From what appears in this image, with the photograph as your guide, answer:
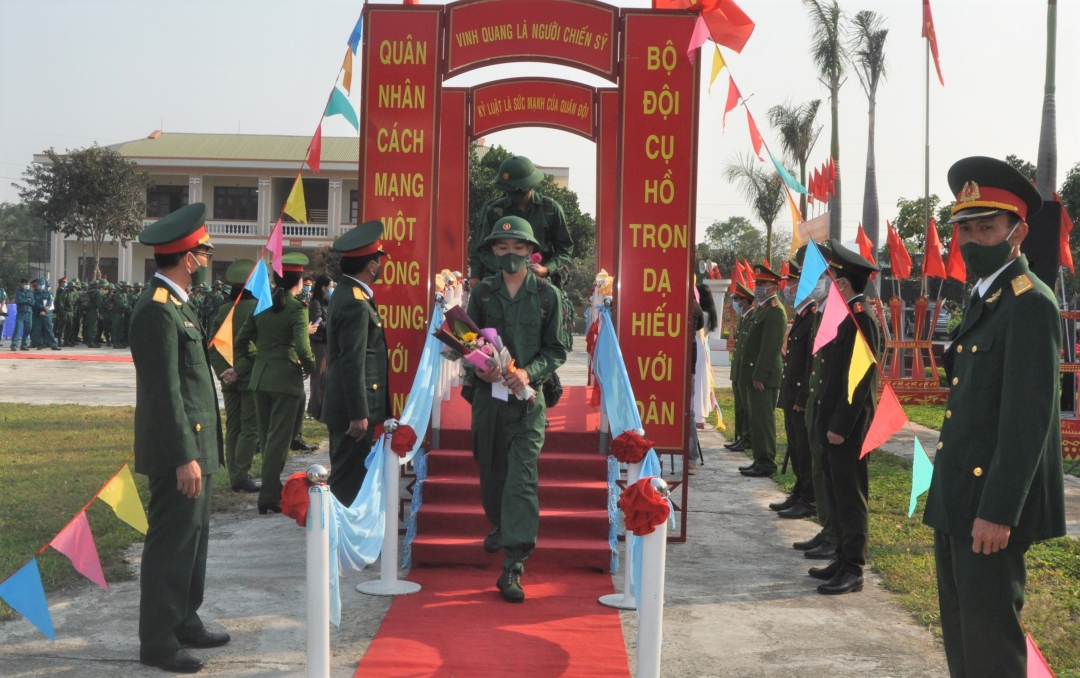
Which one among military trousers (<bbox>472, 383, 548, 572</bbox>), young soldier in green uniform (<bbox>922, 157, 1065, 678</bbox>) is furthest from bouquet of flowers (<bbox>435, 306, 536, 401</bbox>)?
young soldier in green uniform (<bbox>922, 157, 1065, 678</bbox>)

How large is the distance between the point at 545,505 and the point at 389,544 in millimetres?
1302

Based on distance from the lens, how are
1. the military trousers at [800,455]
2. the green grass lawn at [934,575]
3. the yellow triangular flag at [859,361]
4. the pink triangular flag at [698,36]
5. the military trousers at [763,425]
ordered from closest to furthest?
the green grass lawn at [934,575] → the yellow triangular flag at [859,361] → the pink triangular flag at [698,36] → the military trousers at [800,455] → the military trousers at [763,425]

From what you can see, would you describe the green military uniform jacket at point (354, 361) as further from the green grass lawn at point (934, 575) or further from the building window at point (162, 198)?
the building window at point (162, 198)

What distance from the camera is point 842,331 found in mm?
5996

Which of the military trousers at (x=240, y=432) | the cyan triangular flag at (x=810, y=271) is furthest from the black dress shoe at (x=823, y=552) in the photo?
the military trousers at (x=240, y=432)

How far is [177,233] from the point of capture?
440 centimetres

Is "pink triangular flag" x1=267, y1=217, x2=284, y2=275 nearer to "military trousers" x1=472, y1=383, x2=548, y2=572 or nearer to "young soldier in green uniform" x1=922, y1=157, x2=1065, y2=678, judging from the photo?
"military trousers" x1=472, y1=383, x2=548, y2=572

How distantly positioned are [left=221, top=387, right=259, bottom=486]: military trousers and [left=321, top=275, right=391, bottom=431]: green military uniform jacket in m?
1.99

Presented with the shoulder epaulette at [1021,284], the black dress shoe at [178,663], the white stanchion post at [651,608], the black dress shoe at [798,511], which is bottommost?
the black dress shoe at [178,663]

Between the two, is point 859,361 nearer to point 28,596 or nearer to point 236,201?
point 28,596

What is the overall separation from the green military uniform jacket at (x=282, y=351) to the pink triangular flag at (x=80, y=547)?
3262 millimetres

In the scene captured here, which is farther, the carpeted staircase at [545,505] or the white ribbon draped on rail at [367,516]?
the carpeted staircase at [545,505]

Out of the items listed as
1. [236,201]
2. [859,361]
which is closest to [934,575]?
[859,361]

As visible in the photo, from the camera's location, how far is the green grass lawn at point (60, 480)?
5.96m
